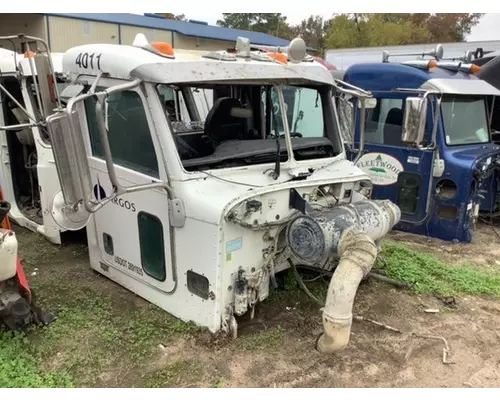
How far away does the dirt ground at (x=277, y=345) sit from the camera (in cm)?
319

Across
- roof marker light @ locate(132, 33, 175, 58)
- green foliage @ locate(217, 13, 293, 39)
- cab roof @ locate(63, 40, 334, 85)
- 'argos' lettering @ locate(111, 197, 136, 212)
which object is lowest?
'argos' lettering @ locate(111, 197, 136, 212)

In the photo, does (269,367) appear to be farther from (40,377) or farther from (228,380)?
(40,377)

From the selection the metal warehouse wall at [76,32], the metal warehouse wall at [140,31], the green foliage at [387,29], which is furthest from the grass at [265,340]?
the green foliage at [387,29]

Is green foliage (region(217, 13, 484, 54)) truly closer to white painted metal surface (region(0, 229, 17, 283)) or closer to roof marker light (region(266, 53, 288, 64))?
roof marker light (region(266, 53, 288, 64))

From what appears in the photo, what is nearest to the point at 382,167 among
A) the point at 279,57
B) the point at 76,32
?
the point at 279,57

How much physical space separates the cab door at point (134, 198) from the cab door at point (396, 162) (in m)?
3.65

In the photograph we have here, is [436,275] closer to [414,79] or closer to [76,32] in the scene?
[414,79]

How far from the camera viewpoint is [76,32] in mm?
19047

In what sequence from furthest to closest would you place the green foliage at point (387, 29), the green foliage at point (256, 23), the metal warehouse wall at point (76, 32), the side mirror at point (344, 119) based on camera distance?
the green foliage at point (256, 23), the green foliage at point (387, 29), the metal warehouse wall at point (76, 32), the side mirror at point (344, 119)

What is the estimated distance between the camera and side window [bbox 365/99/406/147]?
20.2 ft

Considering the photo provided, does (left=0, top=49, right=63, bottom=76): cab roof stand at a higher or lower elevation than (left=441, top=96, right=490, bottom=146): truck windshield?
higher

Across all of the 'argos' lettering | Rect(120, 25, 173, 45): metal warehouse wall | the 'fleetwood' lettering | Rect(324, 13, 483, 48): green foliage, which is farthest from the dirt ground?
Rect(324, 13, 483, 48): green foliage

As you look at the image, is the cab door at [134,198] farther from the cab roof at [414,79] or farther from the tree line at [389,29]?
the tree line at [389,29]

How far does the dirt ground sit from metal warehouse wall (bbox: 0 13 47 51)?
16189mm
